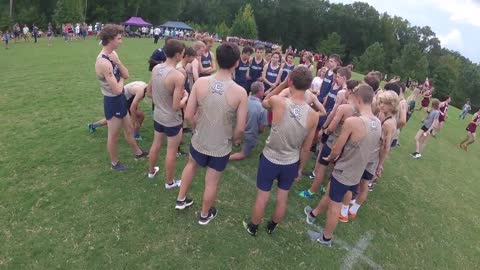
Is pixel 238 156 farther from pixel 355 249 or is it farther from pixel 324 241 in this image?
pixel 355 249

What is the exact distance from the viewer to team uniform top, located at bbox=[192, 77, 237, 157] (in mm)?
3836

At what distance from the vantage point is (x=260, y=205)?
14.2ft

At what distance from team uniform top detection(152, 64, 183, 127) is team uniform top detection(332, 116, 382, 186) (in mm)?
2341

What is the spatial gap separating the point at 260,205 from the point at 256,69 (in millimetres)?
5897

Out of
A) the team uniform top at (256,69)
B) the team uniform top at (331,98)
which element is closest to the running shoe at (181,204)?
the team uniform top at (331,98)

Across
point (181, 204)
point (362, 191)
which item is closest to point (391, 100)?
point (362, 191)

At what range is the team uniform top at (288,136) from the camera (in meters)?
3.85

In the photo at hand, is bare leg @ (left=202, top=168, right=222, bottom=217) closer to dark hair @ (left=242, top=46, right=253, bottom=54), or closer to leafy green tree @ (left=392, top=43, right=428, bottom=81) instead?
dark hair @ (left=242, top=46, right=253, bottom=54)

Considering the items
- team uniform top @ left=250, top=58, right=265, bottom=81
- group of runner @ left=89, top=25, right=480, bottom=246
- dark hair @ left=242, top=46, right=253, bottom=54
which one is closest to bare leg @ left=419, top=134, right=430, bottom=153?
group of runner @ left=89, top=25, right=480, bottom=246

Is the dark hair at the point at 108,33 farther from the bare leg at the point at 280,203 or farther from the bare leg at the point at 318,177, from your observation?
the bare leg at the point at 318,177

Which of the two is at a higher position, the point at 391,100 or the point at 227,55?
the point at 227,55

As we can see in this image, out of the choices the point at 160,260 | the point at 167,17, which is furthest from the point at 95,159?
Result: the point at 167,17

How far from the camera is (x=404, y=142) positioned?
11703 millimetres

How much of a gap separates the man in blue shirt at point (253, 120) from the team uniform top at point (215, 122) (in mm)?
2717
